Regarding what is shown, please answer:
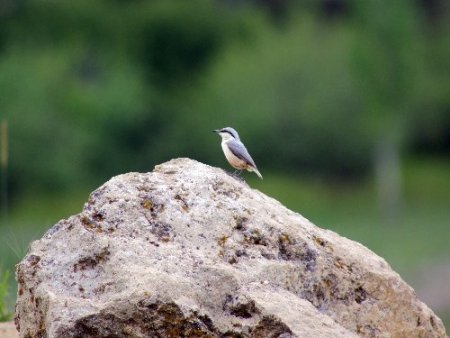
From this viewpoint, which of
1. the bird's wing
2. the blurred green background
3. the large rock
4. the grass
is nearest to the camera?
the large rock

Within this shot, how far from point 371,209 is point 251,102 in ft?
22.5

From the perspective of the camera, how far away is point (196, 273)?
885cm

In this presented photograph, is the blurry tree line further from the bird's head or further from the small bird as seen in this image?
the small bird

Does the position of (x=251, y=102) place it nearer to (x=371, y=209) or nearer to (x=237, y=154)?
(x=371, y=209)

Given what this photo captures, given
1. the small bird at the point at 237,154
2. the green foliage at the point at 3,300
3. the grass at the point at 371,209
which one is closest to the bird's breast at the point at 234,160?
the small bird at the point at 237,154

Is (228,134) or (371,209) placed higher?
(371,209)

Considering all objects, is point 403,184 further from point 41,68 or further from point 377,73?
point 41,68

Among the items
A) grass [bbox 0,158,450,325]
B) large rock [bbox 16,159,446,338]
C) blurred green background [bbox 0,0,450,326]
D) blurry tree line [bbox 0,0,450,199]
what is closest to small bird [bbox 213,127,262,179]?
large rock [bbox 16,159,446,338]

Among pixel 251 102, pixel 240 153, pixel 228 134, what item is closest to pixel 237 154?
pixel 240 153

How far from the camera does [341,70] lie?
54.3 metres

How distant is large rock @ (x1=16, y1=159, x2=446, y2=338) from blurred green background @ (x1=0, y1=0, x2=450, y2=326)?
29.1m

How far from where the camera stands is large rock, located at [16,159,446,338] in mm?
8672

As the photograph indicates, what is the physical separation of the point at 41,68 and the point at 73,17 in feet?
26.2

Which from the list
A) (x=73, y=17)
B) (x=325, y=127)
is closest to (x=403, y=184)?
(x=325, y=127)
